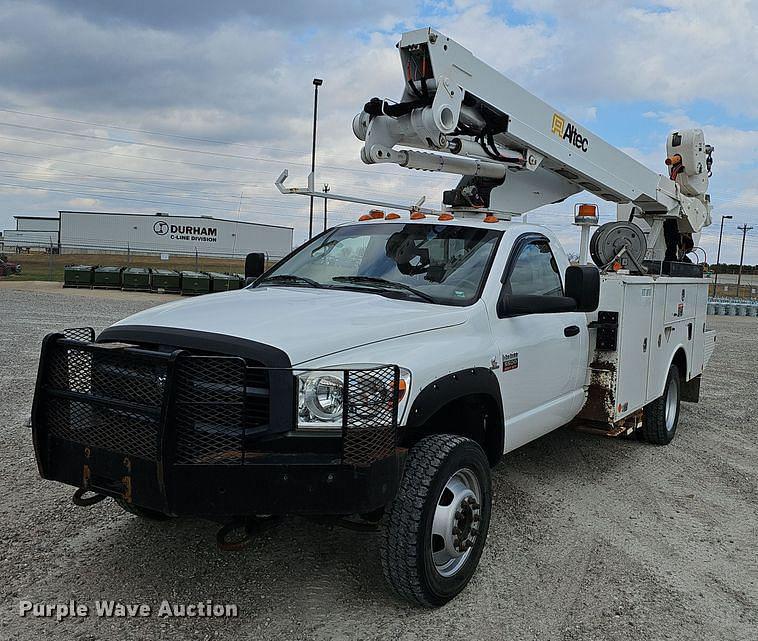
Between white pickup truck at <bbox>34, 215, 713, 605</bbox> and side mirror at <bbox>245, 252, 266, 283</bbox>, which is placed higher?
side mirror at <bbox>245, 252, 266, 283</bbox>

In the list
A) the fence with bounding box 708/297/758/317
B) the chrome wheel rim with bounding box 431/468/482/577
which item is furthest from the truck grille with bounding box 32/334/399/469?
the fence with bounding box 708/297/758/317

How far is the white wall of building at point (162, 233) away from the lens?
68.5m

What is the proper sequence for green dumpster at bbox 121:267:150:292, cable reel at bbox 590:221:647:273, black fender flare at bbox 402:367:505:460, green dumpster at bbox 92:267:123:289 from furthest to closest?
green dumpster at bbox 92:267:123:289, green dumpster at bbox 121:267:150:292, cable reel at bbox 590:221:647:273, black fender flare at bbox 402:367:505:460

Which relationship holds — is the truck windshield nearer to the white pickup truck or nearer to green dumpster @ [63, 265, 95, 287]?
the white pickup truck

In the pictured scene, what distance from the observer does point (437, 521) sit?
11.6 feet

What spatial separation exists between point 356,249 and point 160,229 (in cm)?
6948

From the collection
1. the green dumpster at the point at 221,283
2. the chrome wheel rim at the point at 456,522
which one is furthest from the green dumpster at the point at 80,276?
the chrome wheel rim at the point at 456,522

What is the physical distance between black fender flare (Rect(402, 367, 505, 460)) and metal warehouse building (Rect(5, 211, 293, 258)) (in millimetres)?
62653

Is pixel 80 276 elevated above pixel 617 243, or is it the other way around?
pixel 617 243

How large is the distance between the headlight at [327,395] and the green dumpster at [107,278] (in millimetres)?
27285

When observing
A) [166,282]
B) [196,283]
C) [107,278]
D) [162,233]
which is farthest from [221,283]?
[162,233]

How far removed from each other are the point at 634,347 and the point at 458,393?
9.19 ft

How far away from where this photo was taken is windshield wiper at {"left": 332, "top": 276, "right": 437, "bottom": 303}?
4.22 metres

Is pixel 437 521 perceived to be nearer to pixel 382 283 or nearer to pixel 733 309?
pixel 382 283
